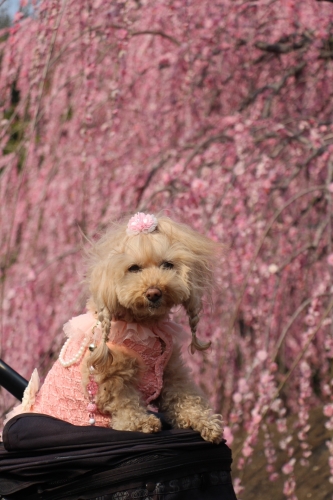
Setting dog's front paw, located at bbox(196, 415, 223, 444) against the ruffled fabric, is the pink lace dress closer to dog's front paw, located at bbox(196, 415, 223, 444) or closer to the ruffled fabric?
the ruffled fabric

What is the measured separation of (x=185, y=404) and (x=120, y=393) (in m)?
0.17

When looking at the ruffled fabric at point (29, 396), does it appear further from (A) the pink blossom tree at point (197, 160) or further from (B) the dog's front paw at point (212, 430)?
(A) the pink blossom tree at point (197, 160)

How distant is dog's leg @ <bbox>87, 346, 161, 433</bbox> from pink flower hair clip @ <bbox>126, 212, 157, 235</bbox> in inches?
A: 11.3

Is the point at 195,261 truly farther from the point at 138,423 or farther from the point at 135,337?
the point at 138,423

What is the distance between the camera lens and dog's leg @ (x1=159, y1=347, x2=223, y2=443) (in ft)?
5.78

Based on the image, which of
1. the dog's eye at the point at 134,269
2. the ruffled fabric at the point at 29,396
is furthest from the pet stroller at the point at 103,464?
the dog's eye at the point at 134,269

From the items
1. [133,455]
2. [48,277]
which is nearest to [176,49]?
[48,277]

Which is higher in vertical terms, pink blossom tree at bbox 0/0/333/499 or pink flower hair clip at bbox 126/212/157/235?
pink flower hair clip at bbox 126/212/157/235

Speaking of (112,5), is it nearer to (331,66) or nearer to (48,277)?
(331,66)

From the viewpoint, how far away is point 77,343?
1.86 metres

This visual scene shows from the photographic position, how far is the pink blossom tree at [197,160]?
3.85m

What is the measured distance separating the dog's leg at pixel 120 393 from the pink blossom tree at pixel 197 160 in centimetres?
177

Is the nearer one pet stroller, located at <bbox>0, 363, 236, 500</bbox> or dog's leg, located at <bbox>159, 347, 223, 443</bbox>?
pet stroller, located at <bbox>0, 363, 236, 500</bbox>

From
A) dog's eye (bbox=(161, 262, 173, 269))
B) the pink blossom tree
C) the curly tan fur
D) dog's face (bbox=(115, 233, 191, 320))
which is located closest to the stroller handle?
the curly tan fur
